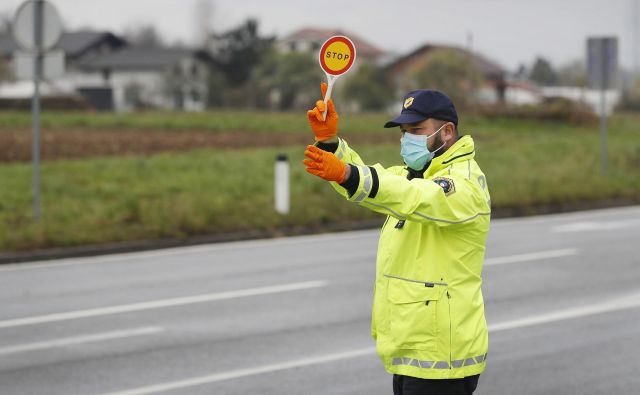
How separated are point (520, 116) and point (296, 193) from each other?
1240 inches

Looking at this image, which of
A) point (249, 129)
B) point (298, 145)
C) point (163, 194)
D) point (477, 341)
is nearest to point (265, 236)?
point (163, 194)

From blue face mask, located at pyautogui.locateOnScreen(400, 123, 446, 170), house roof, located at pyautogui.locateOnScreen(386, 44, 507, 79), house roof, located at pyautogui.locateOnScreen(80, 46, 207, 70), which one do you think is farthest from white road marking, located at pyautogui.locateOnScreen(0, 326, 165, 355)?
house roof, located at pyautogui.locateOnScreen(80, 46, 207, 70)

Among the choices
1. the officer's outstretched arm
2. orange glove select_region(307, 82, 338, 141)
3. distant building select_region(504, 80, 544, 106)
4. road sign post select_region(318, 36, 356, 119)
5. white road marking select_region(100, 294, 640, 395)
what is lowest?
white road marking select_region(100, 294, 640, 395)

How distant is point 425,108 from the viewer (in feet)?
14.4

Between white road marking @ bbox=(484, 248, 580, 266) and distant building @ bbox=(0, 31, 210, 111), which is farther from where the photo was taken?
distant building @ bbox=(0, 31, 210, 111)

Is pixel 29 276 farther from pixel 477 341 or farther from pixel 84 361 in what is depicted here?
pixel 477 341

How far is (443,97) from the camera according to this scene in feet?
14.6

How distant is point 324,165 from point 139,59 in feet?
346

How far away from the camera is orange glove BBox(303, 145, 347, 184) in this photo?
12.8 ft

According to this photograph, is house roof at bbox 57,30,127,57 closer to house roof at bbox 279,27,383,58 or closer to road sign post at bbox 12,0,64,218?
house roof at bbox 279,27,383,58

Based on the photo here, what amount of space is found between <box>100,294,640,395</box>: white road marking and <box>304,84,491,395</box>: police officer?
10.8 feet

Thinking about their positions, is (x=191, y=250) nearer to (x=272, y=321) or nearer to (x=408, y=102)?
(x=272, y=321)

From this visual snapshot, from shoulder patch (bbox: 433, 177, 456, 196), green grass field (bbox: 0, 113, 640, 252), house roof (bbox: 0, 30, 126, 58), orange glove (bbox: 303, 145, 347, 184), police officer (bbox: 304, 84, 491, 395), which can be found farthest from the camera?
house roof (bbox: 0, 30, 126, 58)

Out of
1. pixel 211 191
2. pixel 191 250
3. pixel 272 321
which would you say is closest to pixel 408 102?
pixel 272 321
